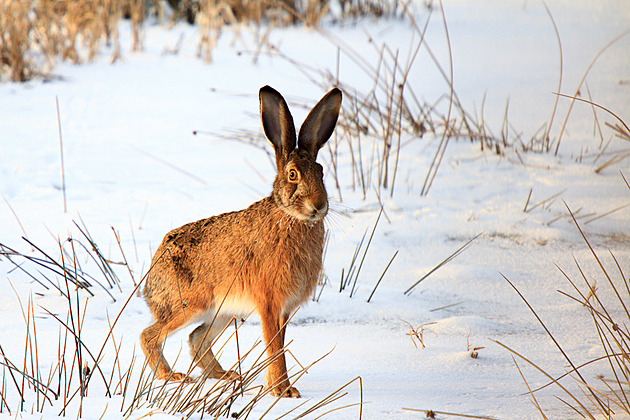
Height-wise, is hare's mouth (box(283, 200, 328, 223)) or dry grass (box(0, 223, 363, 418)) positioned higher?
hare's mouth (box(283, 200, 328, 223))

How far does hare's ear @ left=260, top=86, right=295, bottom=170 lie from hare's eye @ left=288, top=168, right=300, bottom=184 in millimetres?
135

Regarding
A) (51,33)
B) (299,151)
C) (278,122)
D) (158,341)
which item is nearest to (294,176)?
(299,151)

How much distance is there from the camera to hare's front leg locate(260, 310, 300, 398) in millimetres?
2594

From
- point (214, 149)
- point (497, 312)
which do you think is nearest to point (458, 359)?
point (497, 312)

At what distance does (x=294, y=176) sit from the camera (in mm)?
2684

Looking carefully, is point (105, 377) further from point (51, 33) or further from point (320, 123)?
point (51, 33)

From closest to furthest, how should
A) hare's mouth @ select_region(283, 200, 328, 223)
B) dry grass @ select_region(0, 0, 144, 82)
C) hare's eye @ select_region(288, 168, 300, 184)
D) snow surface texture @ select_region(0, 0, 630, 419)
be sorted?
hare's mouth @ select_region(283, 200, 328, 223) < hare's eye @ select_region(288, 168, 300, 184) < snow surface texture @ select_region(0, 0, 630, 419) < dry grass @ select_region(0, 0, 144, 82)

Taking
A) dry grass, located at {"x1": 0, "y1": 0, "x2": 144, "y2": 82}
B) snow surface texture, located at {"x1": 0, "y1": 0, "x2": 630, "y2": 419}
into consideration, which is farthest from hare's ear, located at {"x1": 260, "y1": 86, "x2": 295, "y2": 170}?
dry grass, located at {"x1": 0, "y1": 0, "x2": 144, "y2": 82}

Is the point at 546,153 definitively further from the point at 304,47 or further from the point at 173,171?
the point at 304,47

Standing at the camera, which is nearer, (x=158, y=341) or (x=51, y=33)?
(x=158, y=341)

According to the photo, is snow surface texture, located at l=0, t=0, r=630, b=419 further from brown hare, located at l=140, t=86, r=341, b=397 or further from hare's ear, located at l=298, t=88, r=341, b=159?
hare's ear, located at l=298, t=88, r=341, b=159

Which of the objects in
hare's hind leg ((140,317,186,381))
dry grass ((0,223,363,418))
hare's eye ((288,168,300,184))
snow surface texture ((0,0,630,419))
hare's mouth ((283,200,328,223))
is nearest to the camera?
dry grass ((0,223,363,418))

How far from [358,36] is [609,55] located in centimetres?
334

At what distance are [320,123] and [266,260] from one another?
0.65 metres
